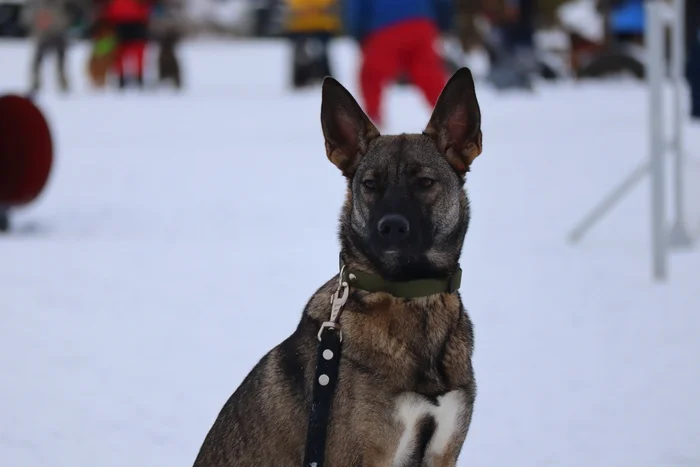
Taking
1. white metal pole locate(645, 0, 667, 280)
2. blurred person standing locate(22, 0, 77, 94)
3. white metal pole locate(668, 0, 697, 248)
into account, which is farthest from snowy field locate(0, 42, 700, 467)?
blurred person standing locate(22, 0, 77, 94)

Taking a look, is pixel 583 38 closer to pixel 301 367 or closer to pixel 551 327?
pixel 551 327

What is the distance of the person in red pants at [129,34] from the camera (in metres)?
20.7

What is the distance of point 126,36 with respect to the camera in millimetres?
20938

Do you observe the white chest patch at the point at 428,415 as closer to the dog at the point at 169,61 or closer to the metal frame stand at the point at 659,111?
the metal frame stand at the point at 659,111

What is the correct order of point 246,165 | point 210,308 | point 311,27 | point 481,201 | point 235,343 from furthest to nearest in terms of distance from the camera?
point 311,27, point 246,165, point 481,201, point 210,308, point 235,343

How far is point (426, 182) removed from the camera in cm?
294

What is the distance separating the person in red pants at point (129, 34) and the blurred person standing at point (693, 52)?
1164 centimetres

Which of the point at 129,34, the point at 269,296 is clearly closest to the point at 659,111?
the point at 269,296

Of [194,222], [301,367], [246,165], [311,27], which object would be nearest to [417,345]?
[301,367]

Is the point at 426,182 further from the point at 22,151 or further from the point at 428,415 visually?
the point at 22,151

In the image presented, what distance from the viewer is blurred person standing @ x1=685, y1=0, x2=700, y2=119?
8.58 m

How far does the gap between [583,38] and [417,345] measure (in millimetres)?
24754

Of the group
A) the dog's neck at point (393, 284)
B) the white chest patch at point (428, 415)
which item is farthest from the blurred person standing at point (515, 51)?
the white chest patch at point (428, 415)

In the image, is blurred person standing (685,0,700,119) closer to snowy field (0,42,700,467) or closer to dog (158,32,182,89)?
snowy field (0,42,700,467)
